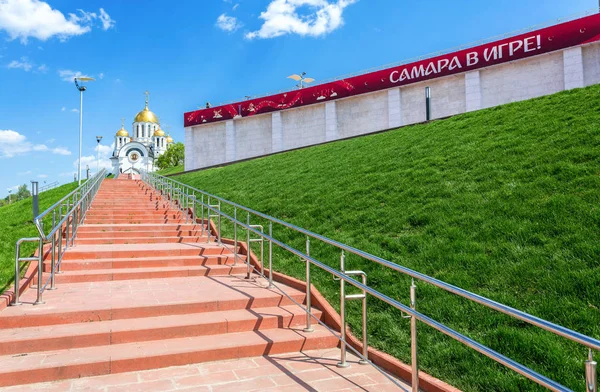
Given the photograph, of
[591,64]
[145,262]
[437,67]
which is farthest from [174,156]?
[145,262]

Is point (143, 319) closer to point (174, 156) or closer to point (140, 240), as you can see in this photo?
point (140, 240)

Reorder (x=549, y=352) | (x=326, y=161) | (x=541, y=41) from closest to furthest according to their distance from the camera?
(x=549, y=352)
(x=326, y=161)
(x=541, y=41)

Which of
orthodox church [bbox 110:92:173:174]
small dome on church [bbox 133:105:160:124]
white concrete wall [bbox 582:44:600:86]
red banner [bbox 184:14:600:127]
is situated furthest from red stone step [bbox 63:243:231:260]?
small dome on church [bbox 133:105:160:124]

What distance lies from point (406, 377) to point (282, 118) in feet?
96.8

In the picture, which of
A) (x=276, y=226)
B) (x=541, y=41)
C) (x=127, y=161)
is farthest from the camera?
(x=127, y=161)

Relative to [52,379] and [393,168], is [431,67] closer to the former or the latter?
[393,168]

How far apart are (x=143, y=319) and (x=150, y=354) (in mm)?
855

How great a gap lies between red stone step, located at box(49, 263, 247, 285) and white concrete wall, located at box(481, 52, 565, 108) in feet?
70.5

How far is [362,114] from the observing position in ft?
93.8

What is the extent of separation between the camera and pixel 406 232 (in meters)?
6.20

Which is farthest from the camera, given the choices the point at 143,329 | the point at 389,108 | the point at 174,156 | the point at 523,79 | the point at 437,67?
the point at 174,156

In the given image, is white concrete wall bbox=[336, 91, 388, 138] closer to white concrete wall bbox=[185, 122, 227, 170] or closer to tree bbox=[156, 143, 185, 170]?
white concrete wall bbox=[185, 122, 227, 170]

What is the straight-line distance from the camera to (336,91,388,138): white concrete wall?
1092 inches

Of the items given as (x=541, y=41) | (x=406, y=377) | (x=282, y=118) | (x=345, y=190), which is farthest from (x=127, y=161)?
(x=406, y=377)
